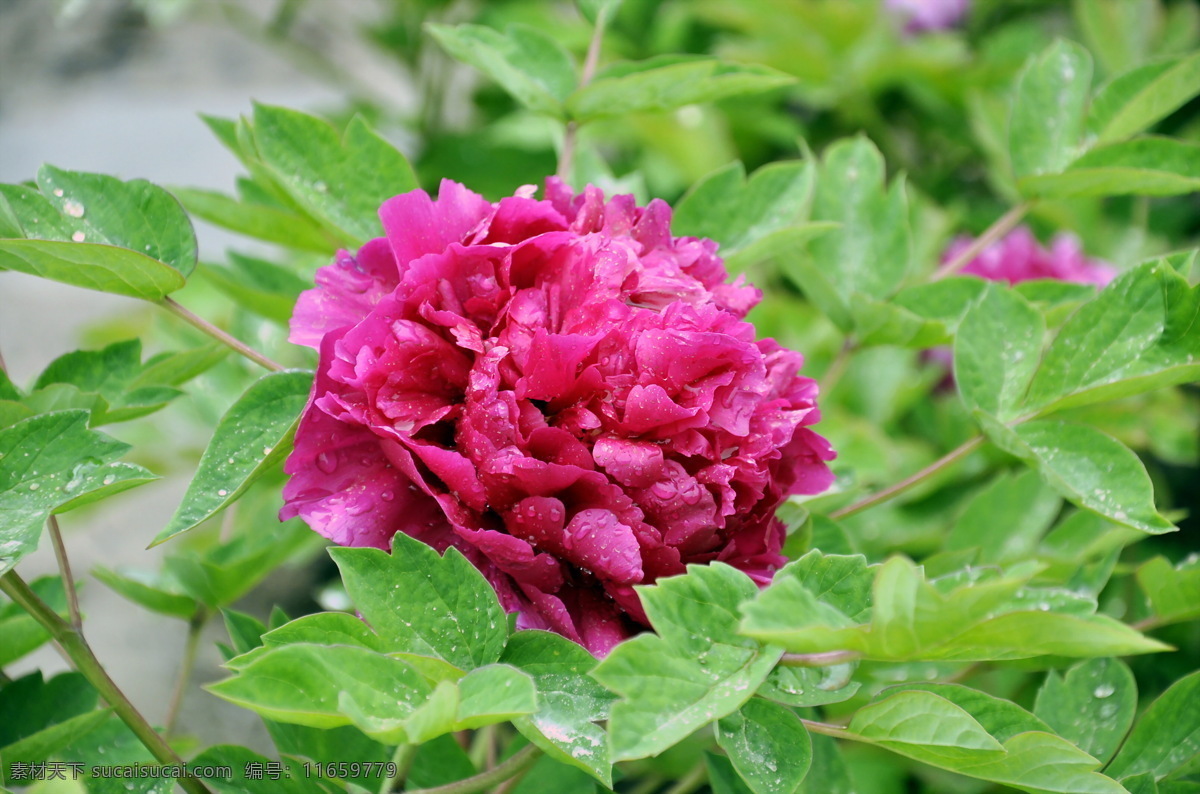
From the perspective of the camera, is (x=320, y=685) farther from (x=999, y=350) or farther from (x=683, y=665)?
(x=999, y=350)

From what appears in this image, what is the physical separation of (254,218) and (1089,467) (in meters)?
0.53

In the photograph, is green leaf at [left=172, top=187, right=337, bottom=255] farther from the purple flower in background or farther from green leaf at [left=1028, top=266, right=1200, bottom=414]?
the purple flower in background

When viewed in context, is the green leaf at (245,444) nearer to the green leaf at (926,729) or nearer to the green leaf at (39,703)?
the green leaf at (39,703)

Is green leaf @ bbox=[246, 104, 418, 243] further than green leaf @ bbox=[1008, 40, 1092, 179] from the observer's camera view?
No

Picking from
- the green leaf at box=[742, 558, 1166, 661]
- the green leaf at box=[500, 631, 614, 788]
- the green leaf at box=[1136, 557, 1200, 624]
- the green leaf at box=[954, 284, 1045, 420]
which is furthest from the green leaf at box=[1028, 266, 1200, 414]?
the green leaf at box=[500, 631, 614, 788]

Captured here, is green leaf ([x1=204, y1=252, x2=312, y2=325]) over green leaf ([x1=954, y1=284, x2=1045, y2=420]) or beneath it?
beneath

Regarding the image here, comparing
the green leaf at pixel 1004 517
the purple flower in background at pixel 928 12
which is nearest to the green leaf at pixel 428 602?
the green leaf at pixel 1004 517

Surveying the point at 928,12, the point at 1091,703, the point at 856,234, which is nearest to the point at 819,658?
the point at 1091,703

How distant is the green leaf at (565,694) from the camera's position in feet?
1.35

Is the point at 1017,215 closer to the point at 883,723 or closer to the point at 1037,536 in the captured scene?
the point at 1037,536

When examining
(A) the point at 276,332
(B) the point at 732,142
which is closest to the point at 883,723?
(A) the point at 276,332

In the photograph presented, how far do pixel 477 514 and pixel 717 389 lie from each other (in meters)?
0.13

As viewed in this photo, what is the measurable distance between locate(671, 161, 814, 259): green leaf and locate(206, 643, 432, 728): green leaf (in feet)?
1.24

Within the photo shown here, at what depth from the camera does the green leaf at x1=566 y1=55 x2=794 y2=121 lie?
1.98ft
